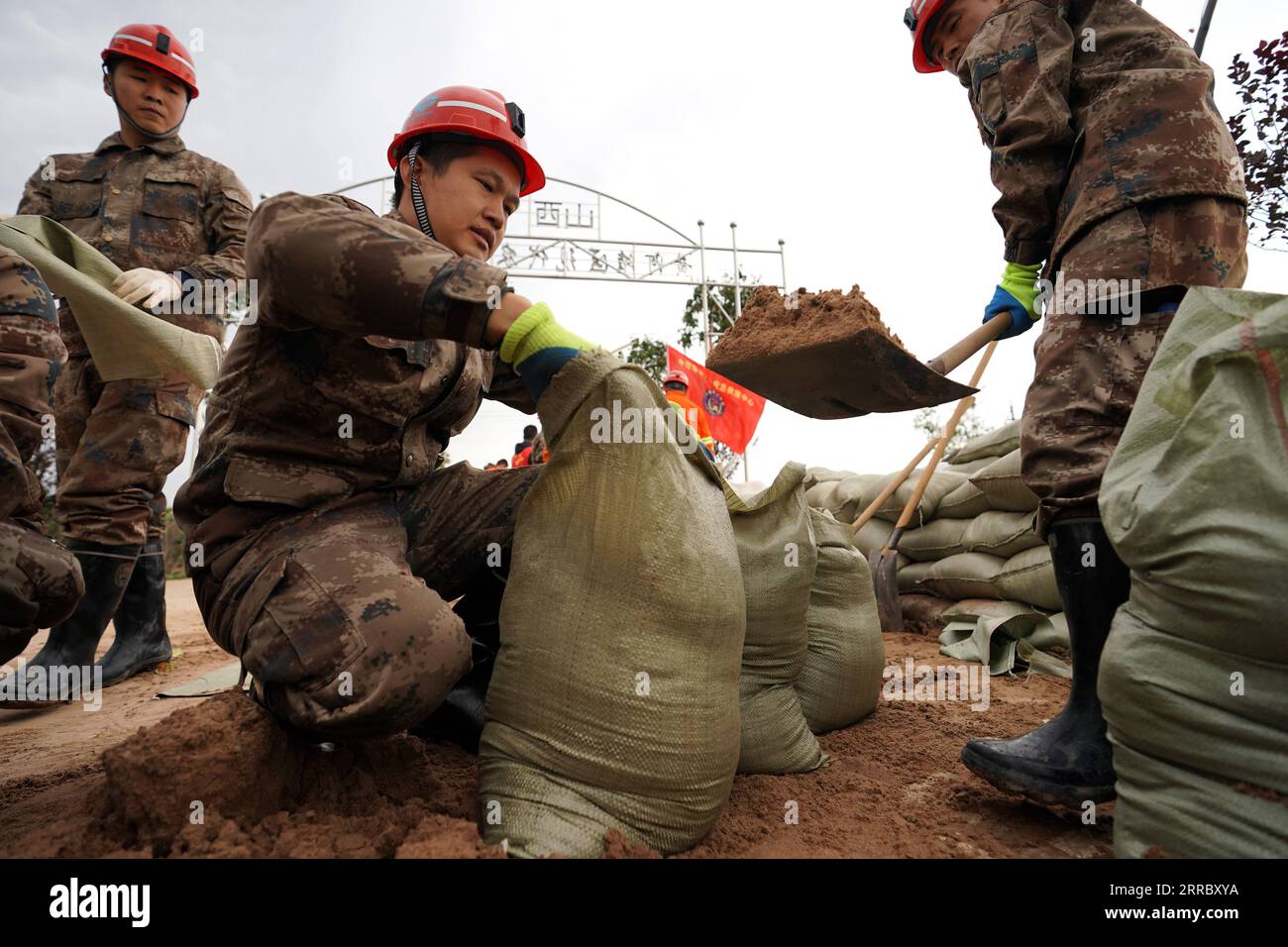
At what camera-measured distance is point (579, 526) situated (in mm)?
1184

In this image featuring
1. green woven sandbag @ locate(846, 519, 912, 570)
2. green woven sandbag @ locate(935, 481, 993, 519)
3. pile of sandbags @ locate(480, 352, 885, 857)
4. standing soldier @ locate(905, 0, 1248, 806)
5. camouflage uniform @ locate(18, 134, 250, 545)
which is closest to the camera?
pile of sandbags @ locate(480, 352, 885, 857)

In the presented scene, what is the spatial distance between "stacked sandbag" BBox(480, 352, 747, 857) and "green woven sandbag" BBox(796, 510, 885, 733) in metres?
0.68

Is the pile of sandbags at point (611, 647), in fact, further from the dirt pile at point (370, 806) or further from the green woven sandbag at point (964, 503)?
the green woven sandbag at point (964, 503)

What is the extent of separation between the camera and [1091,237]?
144 cm

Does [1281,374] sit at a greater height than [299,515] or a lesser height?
greater

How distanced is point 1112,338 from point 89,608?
293 cm

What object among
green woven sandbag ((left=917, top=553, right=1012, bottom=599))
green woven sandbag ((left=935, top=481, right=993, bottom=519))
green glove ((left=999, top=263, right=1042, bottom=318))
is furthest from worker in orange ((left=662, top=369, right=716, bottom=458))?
green glove ((left=999, top=263, right=1042, bottom=318))

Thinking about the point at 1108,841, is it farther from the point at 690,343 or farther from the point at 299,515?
the point at 690,343

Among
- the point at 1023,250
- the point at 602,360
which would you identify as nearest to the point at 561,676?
the point at 602,360

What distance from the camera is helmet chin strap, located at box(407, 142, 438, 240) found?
5.28 ft

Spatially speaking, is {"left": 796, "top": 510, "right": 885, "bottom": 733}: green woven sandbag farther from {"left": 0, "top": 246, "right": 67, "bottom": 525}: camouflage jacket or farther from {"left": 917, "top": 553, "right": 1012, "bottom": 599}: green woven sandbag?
{"left": 917, "top": 553, "right": 1012, "bottom": 599}: green woven sandbag
